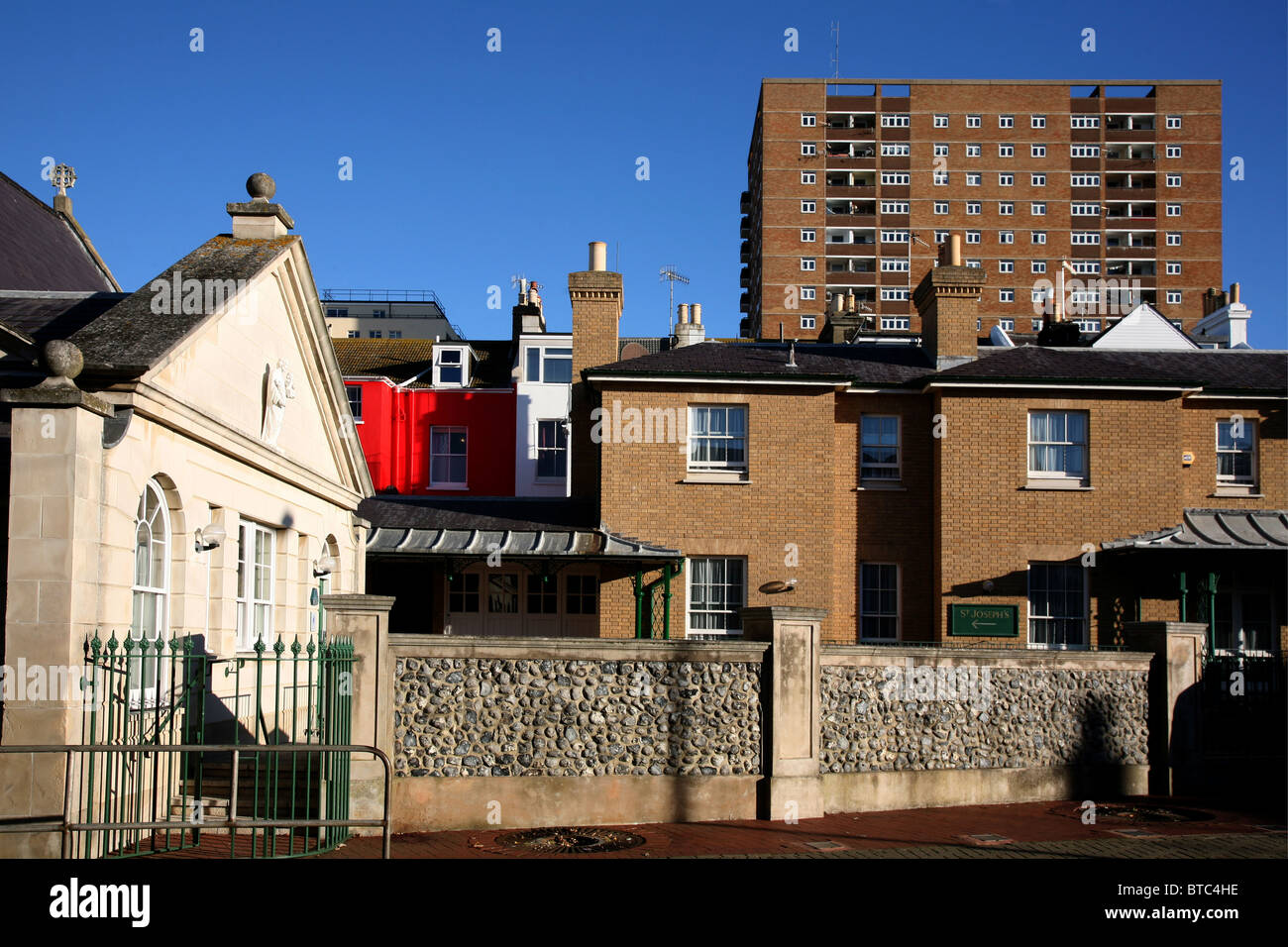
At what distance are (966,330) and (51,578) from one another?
19.4 metres

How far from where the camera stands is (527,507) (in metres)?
24.8

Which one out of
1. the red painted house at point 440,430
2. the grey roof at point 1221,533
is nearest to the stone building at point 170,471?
Answer: the grey roof at point 1221,533

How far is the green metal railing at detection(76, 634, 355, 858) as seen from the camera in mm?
10008

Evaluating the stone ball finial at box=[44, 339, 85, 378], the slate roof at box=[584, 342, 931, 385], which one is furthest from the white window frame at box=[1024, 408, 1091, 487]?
the stone ball finial at box=[44, 339, 85, 378]

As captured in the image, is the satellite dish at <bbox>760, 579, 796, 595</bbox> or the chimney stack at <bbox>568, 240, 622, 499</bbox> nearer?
the satellite dish at <bbox>760, 579, 796, 595</bbox>

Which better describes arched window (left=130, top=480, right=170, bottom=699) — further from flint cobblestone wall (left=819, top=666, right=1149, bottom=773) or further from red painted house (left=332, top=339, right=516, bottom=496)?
red painted house (left=332, top=339, right=516, bottom=496)

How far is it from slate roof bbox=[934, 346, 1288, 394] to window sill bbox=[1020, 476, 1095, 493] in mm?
1955

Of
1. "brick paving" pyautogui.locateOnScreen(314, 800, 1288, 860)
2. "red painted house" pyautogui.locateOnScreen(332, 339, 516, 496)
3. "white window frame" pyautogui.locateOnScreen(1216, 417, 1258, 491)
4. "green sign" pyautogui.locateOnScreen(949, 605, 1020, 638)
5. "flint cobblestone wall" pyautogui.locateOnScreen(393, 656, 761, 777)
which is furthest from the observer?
"red painted house" pyautogui.locateOnScreen(332, 339, 516, 496)

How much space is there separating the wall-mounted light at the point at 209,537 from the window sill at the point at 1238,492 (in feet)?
63.7

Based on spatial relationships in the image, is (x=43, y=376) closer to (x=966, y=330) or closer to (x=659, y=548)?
(x=659, y=548)

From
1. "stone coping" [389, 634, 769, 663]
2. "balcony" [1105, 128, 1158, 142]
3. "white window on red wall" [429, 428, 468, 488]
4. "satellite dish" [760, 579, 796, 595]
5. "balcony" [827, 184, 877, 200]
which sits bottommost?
"stone coping" [389, 634, 769, 663]

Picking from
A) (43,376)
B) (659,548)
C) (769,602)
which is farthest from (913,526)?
(43,376)
